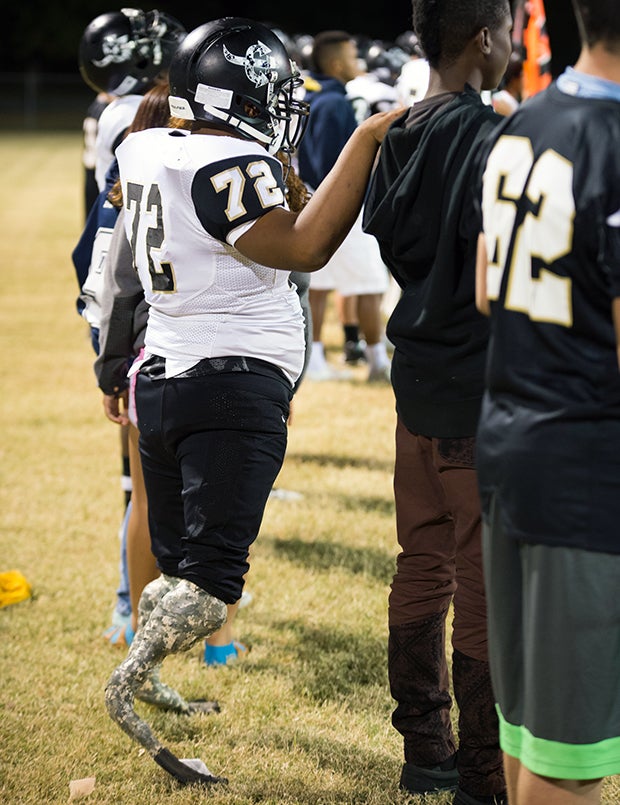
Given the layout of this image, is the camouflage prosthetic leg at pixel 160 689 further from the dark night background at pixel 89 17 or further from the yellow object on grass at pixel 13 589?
the dark night background at pixel 89 17

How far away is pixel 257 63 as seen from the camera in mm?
3189

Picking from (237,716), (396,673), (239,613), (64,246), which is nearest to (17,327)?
(64,246)

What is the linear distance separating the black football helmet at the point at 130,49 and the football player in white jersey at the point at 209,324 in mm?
1594

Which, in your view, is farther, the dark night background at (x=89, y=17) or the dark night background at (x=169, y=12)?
the dark night background at (x=89, y=17)

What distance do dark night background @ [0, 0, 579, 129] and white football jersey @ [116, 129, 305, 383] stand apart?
42055mm

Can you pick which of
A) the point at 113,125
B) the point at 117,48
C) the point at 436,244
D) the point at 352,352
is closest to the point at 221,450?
the point at 436,244

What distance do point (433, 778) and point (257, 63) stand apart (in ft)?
6.76

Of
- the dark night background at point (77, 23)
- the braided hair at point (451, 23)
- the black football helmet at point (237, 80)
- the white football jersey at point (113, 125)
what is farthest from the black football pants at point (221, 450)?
the dark night background at point (77, 23)

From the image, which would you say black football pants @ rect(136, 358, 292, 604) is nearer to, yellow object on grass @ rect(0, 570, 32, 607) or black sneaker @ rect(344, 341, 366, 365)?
yellow object on grass @ rect(0, 570, 32, 607)

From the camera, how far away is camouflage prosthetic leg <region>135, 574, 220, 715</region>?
3588 mm

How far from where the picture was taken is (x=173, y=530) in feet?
11.6

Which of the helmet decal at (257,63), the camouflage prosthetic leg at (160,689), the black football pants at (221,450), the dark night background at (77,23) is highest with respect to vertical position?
the helmet decal at (257,63)

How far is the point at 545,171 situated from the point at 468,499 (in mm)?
1141

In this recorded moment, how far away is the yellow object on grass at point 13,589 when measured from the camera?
5094 millimetres
